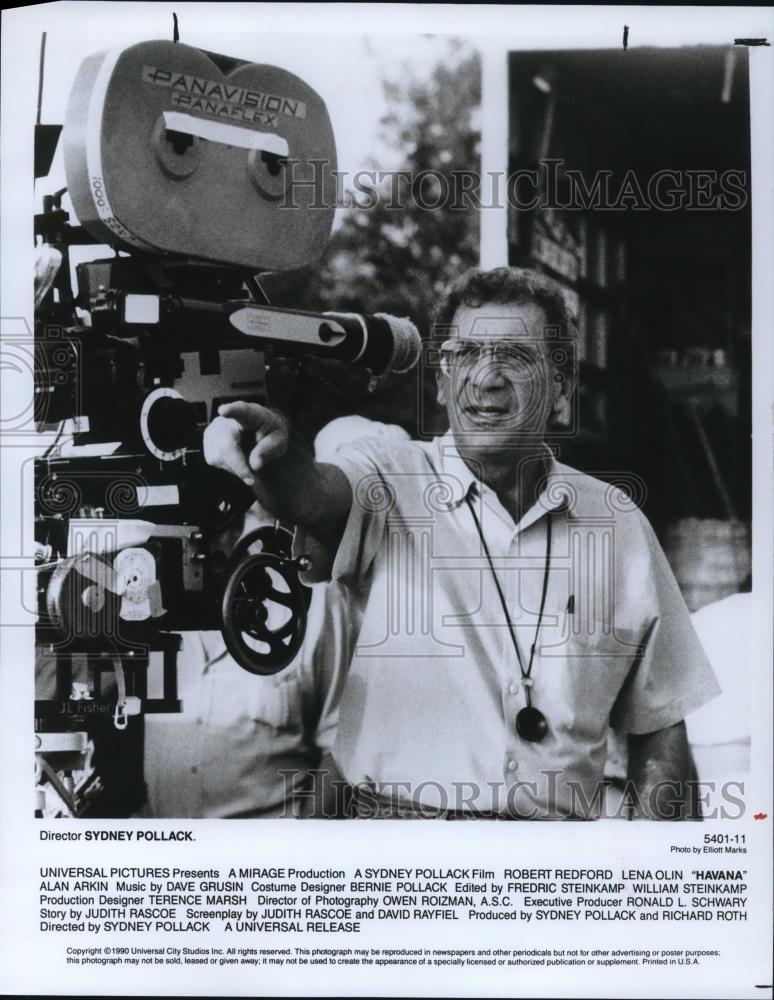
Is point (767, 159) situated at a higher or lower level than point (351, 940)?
higher

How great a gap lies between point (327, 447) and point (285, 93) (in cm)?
89

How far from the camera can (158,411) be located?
2809 millimetres

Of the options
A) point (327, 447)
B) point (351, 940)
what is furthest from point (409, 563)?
point (351, 940)

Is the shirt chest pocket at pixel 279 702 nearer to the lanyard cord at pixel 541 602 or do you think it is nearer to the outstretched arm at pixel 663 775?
the lanyard cord at pixel 541 602

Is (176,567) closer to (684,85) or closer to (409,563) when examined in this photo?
(409,563)

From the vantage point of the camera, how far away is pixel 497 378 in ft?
9.28

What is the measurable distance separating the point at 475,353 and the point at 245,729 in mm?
1096

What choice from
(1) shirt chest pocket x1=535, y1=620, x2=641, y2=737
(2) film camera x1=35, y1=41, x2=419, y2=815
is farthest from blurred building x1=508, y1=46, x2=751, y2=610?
(2) film camera x1=35, y1=41, x2=419, y2=815

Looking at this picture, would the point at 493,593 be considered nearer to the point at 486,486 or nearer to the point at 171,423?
the point at 486,486

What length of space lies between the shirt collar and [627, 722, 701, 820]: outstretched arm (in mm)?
606

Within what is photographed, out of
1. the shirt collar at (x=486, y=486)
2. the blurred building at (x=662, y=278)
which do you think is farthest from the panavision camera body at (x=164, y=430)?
the blurred building at (x=662, y=278)

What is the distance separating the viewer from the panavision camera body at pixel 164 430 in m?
2.79

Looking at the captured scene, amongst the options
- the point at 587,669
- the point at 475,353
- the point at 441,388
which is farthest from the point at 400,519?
the point at 587,669

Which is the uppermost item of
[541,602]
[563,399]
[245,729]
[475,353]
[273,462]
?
[475,353]
